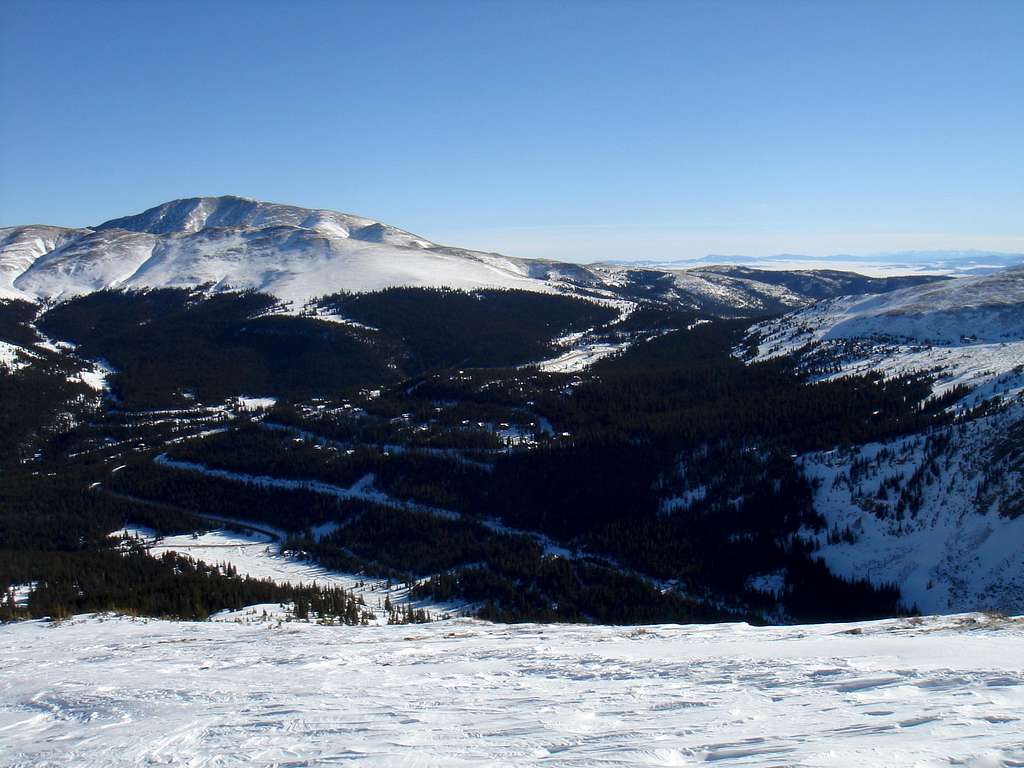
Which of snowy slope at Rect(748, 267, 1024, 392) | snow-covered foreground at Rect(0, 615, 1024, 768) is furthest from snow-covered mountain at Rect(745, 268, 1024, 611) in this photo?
snow-covered foreground at Rect(0, 615, 1024, 768)

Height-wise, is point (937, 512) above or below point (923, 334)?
below

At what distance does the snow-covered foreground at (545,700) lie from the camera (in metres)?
13.3

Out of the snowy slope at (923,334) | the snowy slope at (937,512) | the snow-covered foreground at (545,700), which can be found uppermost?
the snowy slope at (923,334)

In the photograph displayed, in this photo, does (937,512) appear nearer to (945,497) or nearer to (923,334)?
(945,497)

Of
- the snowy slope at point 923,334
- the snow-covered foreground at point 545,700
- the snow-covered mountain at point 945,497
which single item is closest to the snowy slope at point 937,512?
the snow-covered mountain at point 945,497

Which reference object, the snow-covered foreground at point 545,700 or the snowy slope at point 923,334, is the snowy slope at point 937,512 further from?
the snow-covered foreground at point 545,700

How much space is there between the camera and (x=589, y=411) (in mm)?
105500

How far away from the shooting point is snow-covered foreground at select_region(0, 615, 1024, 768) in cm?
1327

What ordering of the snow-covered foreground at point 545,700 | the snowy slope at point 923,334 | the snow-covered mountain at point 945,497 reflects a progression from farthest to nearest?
1. the snowy slope at point 923,334
2. the snow-covered mountain at point 945,497
3. the snow-covered foreground at point 545,700

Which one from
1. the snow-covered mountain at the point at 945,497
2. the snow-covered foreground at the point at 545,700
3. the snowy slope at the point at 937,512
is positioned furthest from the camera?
the snow-covered mountain at the point at 945,497

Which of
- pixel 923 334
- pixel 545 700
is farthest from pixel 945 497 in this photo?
pixel 923 334

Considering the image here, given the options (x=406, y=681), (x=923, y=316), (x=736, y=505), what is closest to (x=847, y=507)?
(x=736, y=505)

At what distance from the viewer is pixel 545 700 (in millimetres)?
18031

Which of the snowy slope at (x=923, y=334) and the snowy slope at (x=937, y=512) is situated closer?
the snowy slope at (x=937, y=512)
